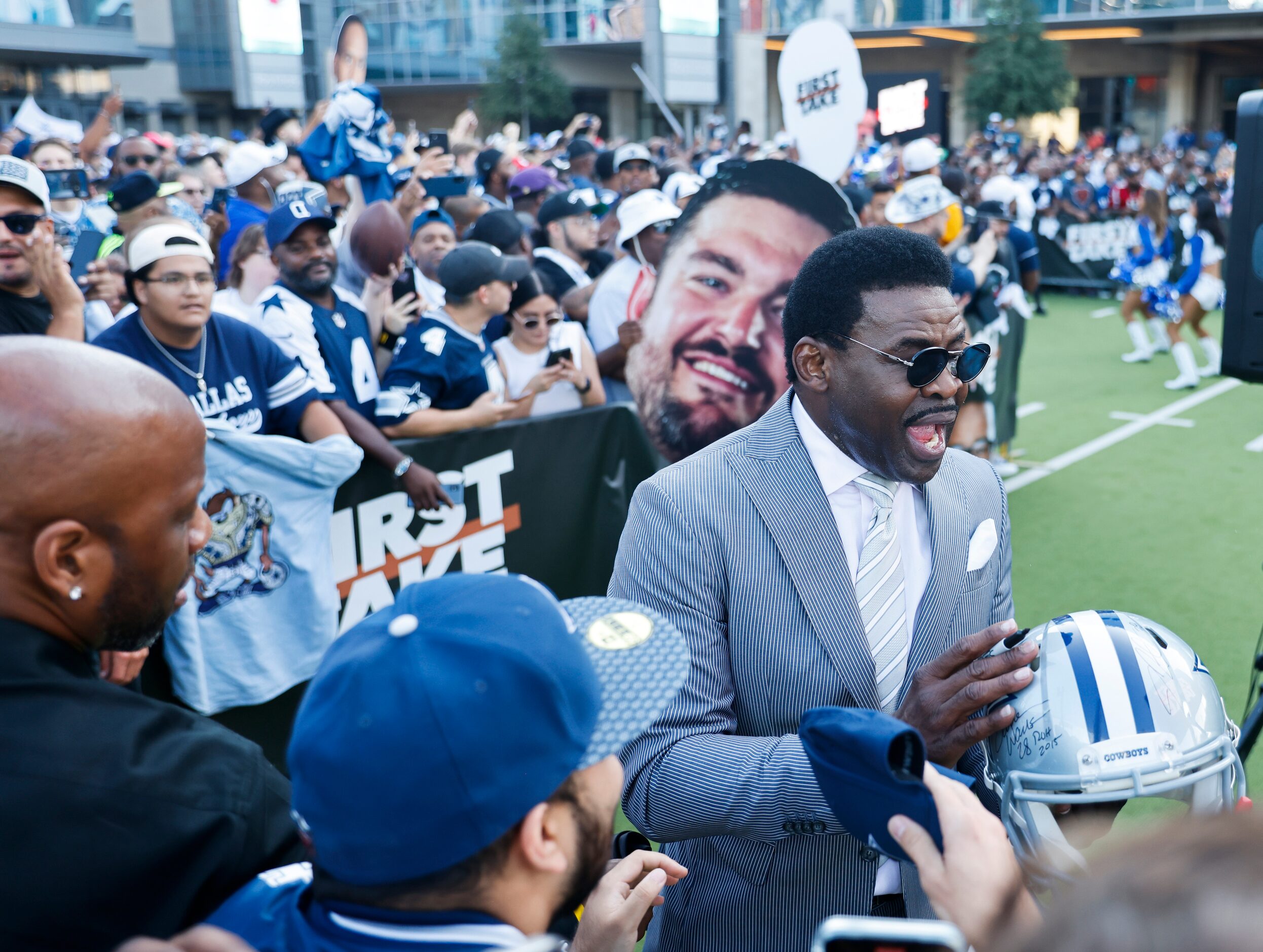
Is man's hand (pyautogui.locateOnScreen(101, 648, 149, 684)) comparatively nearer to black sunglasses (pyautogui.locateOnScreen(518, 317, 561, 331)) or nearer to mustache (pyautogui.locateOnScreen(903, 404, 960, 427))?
mustache (pyautogui.locateOnScreen(903, 404, 960, 427))

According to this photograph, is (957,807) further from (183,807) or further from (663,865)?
(183,807)

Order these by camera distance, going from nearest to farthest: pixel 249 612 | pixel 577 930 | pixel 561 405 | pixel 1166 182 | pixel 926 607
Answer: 1. pixel 577 930
2. pixel 926 607
3. pixel 249 612
4. pixel 561 405
5. pixel 1166 182

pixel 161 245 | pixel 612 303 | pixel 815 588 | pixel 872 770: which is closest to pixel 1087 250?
pixel 612 303

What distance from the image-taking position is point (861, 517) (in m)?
2.23

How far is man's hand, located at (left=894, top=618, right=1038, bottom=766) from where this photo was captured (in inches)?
73.3

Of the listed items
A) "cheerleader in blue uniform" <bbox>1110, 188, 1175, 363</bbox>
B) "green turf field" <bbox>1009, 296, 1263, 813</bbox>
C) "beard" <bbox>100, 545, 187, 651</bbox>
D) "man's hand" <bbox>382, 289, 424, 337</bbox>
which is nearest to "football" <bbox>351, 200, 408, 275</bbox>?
"man's hand" <bbox>382, 289, 424, 337</bbox>

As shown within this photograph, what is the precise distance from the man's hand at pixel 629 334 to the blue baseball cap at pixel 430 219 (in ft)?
5.07

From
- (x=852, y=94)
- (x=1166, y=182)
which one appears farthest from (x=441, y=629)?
(x=1166, y=182)

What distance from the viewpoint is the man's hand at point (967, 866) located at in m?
1.23

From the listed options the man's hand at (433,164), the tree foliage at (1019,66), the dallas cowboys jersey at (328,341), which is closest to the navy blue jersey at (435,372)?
the dallas cowboys jersey at (328,341)

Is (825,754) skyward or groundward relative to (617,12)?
groundward

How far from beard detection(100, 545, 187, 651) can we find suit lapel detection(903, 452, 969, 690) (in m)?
1.36

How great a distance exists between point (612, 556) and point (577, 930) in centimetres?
394

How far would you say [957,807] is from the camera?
133cm
